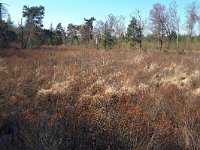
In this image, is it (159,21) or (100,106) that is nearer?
(100,106)

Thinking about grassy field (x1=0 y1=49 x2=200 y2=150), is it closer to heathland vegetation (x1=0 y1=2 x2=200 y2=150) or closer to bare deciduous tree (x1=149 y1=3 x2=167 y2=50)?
heathland vegetation (x1=0 y1=2 x2=200 y2=150)

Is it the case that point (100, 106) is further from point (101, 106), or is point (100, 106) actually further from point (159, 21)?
point (159, 21)

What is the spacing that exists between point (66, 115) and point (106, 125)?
732mm

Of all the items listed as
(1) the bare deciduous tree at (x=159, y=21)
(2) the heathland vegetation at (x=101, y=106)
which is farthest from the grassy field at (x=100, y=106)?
(1) the bare deciduous tree at (x=159, y=21)

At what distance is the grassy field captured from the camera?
5391mm

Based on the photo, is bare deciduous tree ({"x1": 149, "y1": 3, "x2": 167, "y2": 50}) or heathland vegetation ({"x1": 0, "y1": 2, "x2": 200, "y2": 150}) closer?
heathland vegetation ({"x1": 0, "y1": 2, "x2": 200, "y2": 150})

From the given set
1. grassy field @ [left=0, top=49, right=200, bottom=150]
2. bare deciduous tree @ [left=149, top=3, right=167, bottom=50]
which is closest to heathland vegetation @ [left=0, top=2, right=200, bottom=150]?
grassy field @ [left=0, top=49, right=200, bottom=150]

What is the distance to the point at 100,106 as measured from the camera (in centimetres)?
809

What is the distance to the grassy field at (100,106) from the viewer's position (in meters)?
5.39

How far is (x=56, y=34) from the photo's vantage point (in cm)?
5600

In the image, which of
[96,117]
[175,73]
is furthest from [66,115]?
[175,73]

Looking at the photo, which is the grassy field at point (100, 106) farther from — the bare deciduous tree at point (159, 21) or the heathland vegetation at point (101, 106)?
the bare deciduous tree at point (159, 21)

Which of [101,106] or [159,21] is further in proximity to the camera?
[159,21]

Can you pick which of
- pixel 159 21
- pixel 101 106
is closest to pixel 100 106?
pixel 101 106
